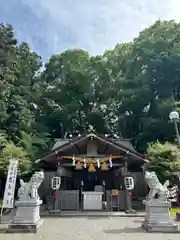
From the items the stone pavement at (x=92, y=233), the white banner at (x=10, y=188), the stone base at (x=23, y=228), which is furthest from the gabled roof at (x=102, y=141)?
the stone base at (x=23, y=228)

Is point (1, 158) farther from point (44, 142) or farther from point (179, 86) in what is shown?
point (179, 86)

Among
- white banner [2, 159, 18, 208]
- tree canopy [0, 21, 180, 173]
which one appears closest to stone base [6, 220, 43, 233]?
white banner [2, 159, 18, 208]

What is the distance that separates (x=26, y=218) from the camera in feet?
21.7

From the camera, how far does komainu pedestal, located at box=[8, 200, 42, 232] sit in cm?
639

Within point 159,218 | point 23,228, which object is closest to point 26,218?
point 23,228

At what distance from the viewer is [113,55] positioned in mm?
26094

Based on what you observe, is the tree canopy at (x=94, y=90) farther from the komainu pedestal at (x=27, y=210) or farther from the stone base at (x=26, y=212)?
the stone base at (x=26, y=212)

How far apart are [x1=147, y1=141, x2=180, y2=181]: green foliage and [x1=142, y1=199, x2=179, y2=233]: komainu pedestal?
19.0 ft

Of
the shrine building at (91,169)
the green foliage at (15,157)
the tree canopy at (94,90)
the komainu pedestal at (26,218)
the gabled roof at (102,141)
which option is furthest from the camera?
the tree canopy at (94,90)

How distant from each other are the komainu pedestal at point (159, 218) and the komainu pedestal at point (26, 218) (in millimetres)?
3754

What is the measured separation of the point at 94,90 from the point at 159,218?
20252mm

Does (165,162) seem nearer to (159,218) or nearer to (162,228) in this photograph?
(159,218)

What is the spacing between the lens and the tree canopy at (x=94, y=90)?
59.0 ft

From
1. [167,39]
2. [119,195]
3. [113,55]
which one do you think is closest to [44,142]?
[119,195]
